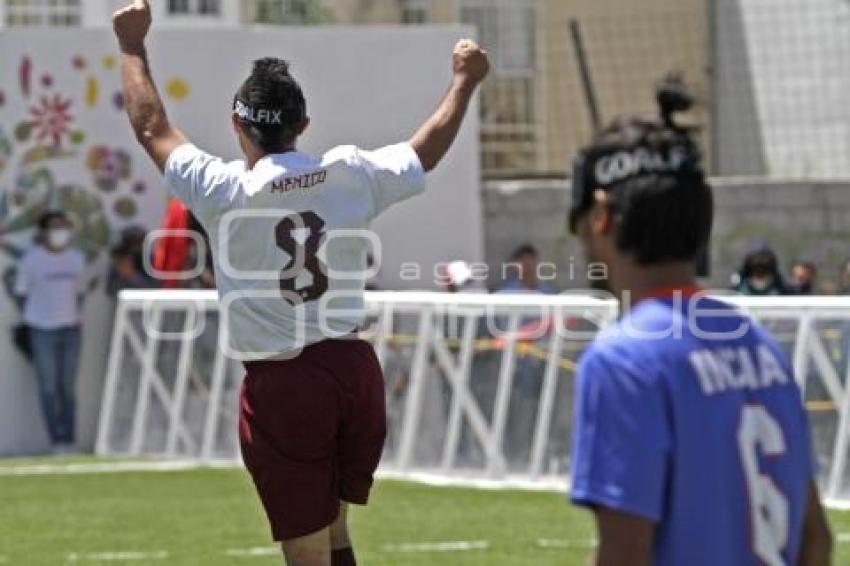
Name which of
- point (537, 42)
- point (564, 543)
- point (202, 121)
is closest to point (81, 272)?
point (202, 121)

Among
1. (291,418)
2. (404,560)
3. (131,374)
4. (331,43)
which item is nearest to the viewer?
(291,418)

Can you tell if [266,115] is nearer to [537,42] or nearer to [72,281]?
[72,281]

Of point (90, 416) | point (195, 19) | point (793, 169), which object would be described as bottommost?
point (90, 416)

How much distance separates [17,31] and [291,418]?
12778 mm

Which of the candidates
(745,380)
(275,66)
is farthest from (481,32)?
(745,380)

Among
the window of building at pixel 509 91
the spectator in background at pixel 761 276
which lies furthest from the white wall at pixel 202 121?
the window of building at pixel 509 91

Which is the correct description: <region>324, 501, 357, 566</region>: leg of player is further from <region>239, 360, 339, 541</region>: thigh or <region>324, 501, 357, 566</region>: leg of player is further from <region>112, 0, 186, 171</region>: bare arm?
<region>112, 0, 186, 171</region>: bare arm

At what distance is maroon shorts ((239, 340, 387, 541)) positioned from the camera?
7812 mm

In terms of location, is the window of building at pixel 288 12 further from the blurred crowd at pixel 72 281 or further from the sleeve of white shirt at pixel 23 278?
the sleeve of white shirt at pixel 23 278

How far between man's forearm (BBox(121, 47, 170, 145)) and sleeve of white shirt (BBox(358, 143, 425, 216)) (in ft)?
2.17

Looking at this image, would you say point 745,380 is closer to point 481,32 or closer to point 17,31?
point 17,31

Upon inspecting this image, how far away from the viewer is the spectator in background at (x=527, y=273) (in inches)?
793

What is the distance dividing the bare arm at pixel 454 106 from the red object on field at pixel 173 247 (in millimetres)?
11229

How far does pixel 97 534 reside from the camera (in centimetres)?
1315
